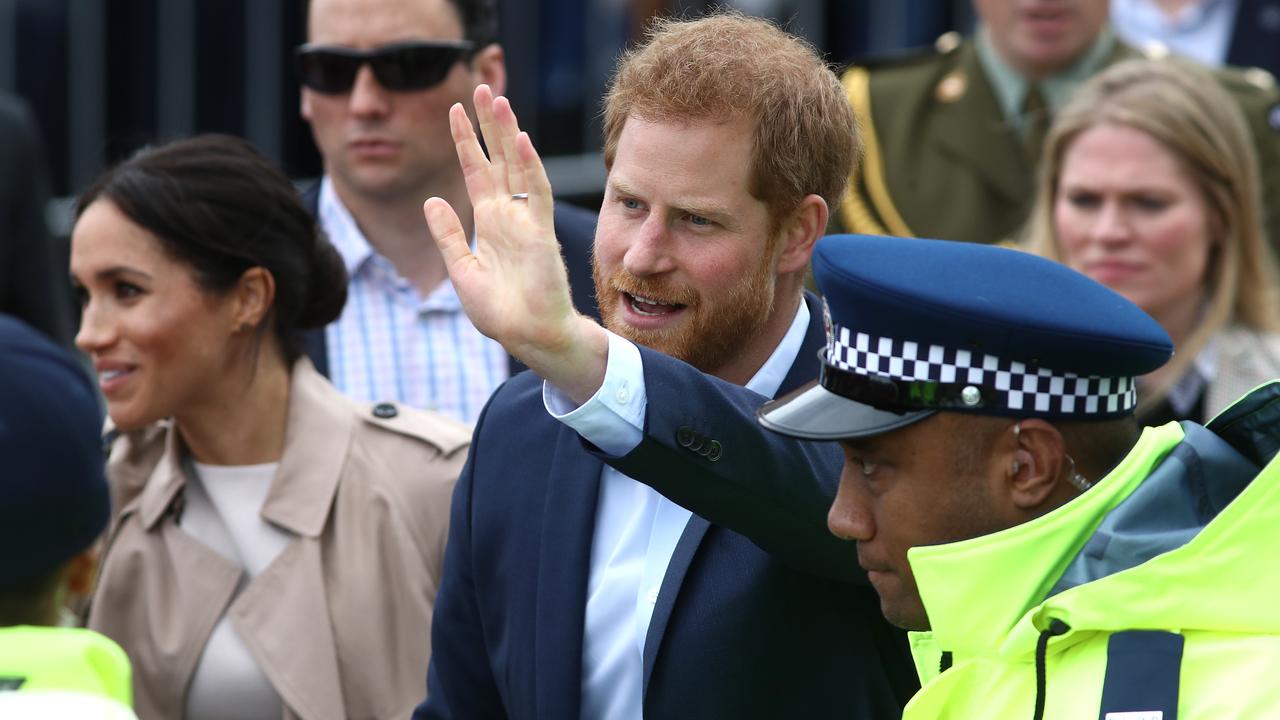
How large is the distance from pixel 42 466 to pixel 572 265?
2232 millimetres

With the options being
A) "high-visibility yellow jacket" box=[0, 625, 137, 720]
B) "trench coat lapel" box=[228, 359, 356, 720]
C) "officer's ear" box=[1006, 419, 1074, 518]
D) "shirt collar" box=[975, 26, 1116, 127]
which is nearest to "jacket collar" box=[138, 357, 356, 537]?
"trench coat lapel" box=[228, 359, 356, 720]

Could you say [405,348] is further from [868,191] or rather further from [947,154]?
[947,154]

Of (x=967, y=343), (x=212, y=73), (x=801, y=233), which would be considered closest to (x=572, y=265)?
(x=801, y=233)

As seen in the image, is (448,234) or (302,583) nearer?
(448,234)

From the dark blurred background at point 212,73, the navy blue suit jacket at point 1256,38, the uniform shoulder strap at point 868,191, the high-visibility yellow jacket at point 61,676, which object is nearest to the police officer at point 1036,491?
the high-visibility yellow jacket at point 61,676

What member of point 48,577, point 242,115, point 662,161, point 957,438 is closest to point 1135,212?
point 662,161

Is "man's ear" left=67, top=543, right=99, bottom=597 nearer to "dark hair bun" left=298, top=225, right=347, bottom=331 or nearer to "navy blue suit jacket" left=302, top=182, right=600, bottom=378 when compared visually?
"dark hair bun" left=298, top=225, right=347, bottom=331

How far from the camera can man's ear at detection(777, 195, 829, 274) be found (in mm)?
3307

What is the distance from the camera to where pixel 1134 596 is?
2391 mm

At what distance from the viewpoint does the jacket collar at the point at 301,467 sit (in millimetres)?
4031

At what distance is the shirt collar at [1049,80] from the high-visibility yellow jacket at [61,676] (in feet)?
12.8

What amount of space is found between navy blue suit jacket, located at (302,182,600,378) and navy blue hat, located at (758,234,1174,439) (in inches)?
72.3

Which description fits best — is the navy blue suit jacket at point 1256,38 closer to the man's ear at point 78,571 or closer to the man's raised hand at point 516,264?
the man's raised hand at point 516,264

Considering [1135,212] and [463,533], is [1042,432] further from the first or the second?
[1135,212]
